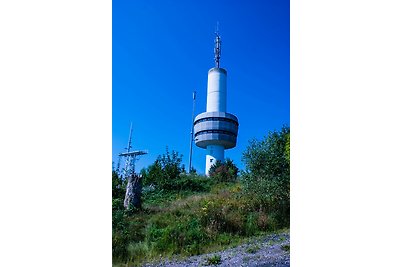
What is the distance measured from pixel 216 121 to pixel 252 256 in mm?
1323

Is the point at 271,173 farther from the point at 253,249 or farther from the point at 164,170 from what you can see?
the point at 164,170

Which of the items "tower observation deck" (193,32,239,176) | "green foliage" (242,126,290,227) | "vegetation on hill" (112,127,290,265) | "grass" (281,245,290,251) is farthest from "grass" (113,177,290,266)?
"tower observation deck" (193,32,239,176)

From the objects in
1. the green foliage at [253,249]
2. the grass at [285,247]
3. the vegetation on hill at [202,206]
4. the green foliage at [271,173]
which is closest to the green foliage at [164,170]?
the vegetation on hill at [202,206]

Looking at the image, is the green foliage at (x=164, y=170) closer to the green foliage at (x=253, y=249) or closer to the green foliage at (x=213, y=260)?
the green foliage at (x=213, y=260)

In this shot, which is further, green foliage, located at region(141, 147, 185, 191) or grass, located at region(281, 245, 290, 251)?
green foliage, located at region(141, 147, 185, 191)

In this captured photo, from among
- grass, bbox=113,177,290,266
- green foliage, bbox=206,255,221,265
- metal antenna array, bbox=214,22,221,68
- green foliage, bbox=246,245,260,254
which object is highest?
metal antenna array, bbox=214,22,221,68

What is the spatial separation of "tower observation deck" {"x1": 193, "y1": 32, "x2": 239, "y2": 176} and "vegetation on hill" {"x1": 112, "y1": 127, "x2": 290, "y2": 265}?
0.56ft

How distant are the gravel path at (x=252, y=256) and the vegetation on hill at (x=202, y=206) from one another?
9 centimetres

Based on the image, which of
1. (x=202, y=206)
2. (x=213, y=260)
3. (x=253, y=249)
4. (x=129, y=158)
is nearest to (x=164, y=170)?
(x=129, y=158)

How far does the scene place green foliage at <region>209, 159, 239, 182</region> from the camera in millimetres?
4551

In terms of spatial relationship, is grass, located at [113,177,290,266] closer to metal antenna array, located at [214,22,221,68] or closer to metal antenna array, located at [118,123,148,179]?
metal antenna array, located at [118,123,148,179]

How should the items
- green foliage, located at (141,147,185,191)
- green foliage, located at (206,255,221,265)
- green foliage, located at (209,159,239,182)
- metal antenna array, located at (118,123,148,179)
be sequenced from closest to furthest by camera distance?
green foliage, located at (206,255,221,265) < metal antenna array, located at (118,123,148,179) < green foliage, located at (141,147,185,191) < green foliage, located at (209,159,239,182)
